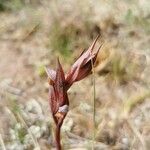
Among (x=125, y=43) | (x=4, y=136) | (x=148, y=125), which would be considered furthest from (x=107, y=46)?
(x=4, y=136)

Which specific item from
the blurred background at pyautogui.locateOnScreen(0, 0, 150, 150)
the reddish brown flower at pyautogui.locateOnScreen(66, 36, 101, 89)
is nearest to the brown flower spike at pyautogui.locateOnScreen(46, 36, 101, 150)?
the reddish brown flower at pyautogui.locateOnScreen(66, 36, 101, 89)

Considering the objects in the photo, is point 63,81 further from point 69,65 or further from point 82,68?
point 69,65

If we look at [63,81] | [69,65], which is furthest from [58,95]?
[69,65]

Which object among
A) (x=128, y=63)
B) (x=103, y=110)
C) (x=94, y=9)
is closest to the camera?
(x=103, y=110)

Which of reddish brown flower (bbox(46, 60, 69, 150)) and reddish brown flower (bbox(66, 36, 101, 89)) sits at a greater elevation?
reddish brown flower (bbox(66, 36, 101, 89))

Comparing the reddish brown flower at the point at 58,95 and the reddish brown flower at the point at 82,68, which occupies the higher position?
the reddish brown flower at the point at 82,68

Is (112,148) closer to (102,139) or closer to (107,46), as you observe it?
(102,139)

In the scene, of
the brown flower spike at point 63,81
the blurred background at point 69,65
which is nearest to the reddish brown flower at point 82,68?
the brown flower spike at point 63,81

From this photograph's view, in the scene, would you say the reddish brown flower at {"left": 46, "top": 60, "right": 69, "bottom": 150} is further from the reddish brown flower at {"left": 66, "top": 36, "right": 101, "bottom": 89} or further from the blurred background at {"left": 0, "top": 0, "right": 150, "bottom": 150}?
the blurred background at {"left": 0, "top": 0, "right": 150, "bottom": 150}

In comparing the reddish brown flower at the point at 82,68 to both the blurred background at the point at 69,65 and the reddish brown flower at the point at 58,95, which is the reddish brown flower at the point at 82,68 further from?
the blurred background at the point at 69,65
